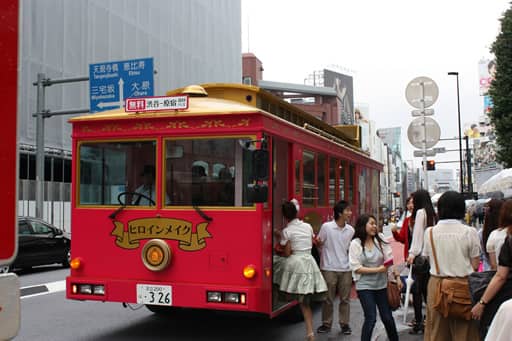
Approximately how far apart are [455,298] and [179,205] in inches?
128

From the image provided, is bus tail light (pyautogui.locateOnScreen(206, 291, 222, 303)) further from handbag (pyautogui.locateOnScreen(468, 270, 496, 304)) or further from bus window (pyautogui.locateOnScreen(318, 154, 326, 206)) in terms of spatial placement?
bus window (pyautogui.locateOnScreen(318, 154, 326, 206))

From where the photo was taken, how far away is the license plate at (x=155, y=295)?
6672mm

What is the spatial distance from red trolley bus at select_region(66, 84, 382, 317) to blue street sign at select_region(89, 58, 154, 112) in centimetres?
1054

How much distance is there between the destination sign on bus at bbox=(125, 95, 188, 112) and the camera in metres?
6.91

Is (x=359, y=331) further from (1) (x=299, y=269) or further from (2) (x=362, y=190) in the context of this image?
(2) (x=362, y=190)

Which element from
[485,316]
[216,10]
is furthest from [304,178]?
[216,10]

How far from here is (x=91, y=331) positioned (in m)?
7.92

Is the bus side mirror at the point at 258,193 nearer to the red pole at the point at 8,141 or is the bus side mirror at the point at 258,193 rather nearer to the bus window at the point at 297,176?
the bus window at the point at 297,176

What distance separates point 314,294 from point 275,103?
2.72m

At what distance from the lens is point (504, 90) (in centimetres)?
2388

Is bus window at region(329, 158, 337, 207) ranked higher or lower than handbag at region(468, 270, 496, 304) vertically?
higher

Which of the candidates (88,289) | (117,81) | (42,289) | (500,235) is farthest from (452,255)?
(117,81)

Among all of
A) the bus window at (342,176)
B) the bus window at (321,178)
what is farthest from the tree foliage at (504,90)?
the bus window at (321,178)

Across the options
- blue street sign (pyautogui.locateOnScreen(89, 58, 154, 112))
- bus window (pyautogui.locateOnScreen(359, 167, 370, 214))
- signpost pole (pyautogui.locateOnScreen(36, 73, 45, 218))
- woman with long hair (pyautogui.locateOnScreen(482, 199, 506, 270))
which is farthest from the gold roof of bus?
signpost pole (pyautogui.locateOnScreen(36, 73, 45, 218))
